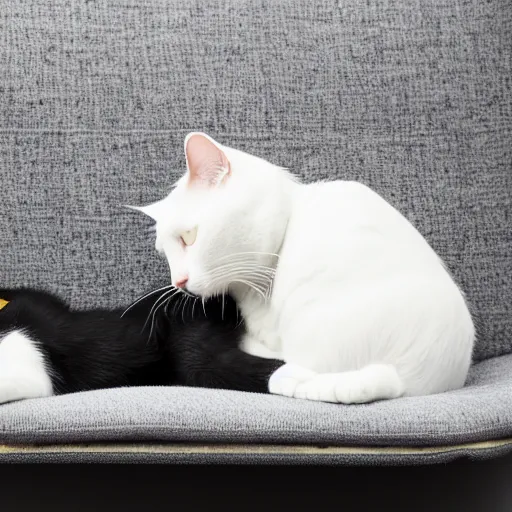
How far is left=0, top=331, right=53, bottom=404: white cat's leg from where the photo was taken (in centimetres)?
100

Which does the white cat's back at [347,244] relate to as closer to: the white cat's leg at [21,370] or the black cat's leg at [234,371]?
the black cat's leg at [234,371]

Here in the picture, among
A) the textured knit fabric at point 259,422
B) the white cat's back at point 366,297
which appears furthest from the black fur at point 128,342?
the textured knit fabric at point 259,422

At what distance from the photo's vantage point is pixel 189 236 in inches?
43.6

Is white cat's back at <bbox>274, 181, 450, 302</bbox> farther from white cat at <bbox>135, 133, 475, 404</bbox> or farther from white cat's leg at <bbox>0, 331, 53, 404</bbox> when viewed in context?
white cat's leg at <bbox>0, 331, 53, 404</bbox>

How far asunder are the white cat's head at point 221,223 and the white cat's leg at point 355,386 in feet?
0.68

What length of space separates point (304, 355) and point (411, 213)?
0.60 meters

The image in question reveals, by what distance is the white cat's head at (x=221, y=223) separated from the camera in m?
1.08

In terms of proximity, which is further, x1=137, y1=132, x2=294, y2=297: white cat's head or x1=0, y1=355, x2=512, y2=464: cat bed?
x1=137, y1=132, x2=294, y2=297: white cat's head

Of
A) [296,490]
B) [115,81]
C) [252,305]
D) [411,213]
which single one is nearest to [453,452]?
[296,490]

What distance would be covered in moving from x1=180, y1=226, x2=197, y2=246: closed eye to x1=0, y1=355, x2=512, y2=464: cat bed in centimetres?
29

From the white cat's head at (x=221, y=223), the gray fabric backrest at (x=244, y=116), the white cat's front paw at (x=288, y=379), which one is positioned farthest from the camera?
the gray fabric backrest at (x=244, y=116)

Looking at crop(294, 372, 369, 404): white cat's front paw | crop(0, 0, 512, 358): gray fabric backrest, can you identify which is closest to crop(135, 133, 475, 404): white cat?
crop(294, 372, 369, 404): white cat's front paw

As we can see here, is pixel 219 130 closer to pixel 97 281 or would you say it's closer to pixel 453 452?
pixel 97 281

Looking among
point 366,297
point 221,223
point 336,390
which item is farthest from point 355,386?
point 221,223
